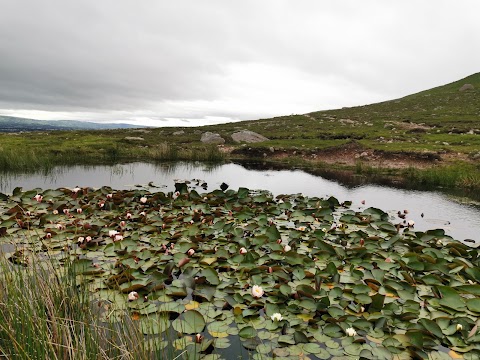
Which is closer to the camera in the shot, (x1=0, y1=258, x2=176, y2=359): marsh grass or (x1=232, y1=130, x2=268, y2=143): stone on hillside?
(x1=0, y1=258, x2=176, y2=359): marsh grass

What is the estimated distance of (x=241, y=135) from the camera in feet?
136

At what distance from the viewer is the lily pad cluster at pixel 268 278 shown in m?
4.48

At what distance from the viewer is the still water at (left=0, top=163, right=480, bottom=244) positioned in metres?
12.3

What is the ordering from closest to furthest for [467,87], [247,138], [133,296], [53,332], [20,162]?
1. [53,332]
2. [133,296]
3. [20,162]
4. [247,138]
5. [467,87]

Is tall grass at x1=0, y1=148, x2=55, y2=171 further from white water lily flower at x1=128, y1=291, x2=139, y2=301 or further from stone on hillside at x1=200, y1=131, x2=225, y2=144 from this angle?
stone on hillside at x1=200, y1=131, x2=225, y2=144

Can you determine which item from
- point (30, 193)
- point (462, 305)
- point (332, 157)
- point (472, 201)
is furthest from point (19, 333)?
point (332, 157)

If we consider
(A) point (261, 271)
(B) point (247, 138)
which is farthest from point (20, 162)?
(B) point (247, 138)

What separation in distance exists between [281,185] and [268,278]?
Answer: 477 inches

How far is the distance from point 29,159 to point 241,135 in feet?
86.0

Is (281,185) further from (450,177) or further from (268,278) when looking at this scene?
(268,278)

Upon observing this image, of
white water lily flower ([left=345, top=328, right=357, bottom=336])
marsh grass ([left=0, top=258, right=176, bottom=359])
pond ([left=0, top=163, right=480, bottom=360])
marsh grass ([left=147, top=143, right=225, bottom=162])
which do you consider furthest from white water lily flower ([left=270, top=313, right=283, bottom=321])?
marsh grass ([left=147, top=143, right=225, bottom=162])

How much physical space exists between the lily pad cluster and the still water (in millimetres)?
3394

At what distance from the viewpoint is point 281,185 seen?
1806 cm

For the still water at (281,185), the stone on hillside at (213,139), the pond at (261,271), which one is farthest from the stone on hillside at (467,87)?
the pond at (261,271)
